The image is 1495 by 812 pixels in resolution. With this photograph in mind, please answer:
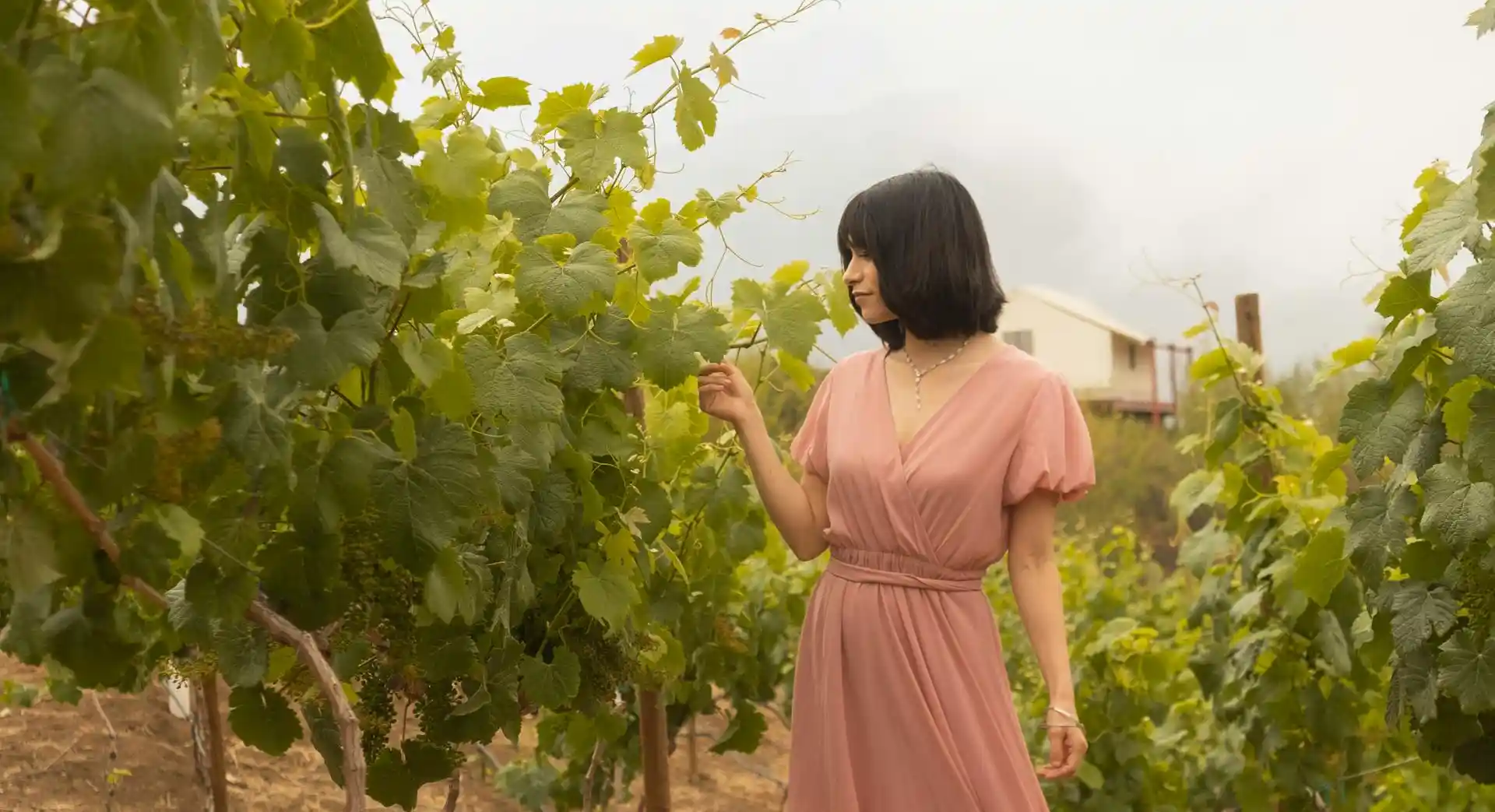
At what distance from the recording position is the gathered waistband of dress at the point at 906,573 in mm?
1509

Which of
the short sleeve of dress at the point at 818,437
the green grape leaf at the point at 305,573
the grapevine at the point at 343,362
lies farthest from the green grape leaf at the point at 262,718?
the short sleeve of dress at the point at 818,437

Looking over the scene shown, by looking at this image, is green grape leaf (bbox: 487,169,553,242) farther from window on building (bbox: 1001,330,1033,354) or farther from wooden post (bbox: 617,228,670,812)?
window on building (bbox: 1001,330,1033,354)

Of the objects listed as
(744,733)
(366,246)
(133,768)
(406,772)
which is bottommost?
(133,768)

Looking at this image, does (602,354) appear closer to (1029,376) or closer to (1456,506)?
(1029,376)

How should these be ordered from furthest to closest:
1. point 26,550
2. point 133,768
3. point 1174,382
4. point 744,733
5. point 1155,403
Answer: point 1155,403 → point 1174,382 → point 133,768 → point 744,733 → point 26,550

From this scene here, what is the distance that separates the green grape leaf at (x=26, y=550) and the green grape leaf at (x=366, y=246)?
21cm

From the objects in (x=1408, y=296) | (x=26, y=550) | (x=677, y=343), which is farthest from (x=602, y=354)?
(x=1408, y=296)

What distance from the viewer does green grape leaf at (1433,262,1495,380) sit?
1.28 meters

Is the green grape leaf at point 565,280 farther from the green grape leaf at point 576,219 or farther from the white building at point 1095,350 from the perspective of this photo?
the white building at point 1095,350

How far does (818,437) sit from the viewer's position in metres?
1.67

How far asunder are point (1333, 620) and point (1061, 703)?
1117 millimetres

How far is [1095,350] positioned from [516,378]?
5.31m

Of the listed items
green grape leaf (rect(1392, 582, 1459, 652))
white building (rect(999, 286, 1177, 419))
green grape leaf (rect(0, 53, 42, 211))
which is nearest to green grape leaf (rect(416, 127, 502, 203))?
green grape leaf (rect(0, 53, 42, 211))

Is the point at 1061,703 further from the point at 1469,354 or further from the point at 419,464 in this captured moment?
the point at 419,464
